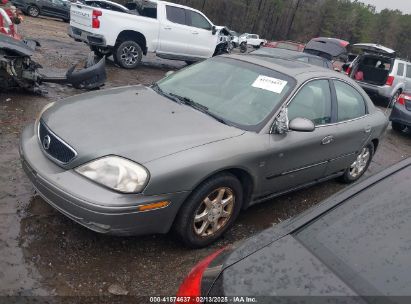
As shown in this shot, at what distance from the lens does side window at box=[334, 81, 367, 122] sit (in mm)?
4375

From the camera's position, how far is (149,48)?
1084cm

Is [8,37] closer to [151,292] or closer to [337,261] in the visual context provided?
[151,292]

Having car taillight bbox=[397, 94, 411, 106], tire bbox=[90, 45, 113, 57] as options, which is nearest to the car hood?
car taillight bbox=[397, 94, 411, 106]

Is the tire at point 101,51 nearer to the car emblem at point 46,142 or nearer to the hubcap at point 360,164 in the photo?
the hubcap at point 360,164

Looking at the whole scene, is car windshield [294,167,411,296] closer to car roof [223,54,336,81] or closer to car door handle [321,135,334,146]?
car door handle [321,135,334,146]

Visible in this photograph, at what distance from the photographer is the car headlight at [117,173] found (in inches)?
107

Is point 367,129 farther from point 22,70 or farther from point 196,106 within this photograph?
point 22,70

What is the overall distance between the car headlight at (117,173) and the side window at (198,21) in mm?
9778

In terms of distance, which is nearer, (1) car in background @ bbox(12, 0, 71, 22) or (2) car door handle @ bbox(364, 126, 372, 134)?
(2) car door handle @ bbox(364, 126, 372, 134)

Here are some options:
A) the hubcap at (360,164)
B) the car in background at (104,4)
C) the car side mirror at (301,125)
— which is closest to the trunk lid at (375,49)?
the car in background at (104,4)

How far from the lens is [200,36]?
12078 mm

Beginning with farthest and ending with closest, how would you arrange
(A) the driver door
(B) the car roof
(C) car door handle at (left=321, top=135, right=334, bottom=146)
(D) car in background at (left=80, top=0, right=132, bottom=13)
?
(D) car in background at (left=80, top=0, right=132, bottom=13) → (C) car door handle at (left=321, top=135, right=334, bottom=146) → (B) the car roof → (A) the driver door

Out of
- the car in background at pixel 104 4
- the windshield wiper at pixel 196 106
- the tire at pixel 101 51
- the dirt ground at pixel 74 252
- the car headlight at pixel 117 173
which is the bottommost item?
the tire at pixel 101 51

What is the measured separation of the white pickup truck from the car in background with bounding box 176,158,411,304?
8934 mm
